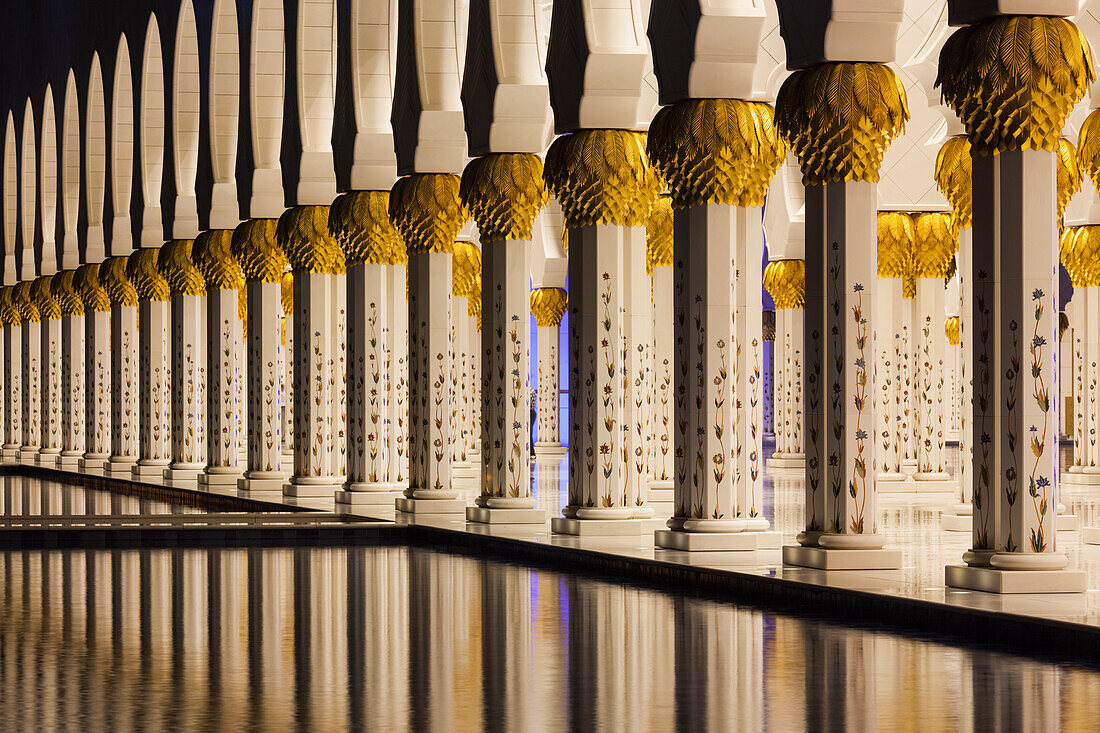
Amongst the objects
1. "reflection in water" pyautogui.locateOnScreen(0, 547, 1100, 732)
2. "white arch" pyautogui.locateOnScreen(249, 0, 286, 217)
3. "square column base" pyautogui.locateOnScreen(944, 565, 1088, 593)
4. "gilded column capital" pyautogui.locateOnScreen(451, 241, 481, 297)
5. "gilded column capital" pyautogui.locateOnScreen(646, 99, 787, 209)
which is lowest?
"reflection in water" pyautogui.locateOnScreen(0, 547, 1100, 732)

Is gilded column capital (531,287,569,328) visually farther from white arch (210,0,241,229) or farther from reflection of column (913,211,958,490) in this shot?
reflection of column (913,211,958,490)

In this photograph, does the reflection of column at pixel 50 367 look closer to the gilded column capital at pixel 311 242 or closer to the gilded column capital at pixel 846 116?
the gilded column capital at pixel 311 242

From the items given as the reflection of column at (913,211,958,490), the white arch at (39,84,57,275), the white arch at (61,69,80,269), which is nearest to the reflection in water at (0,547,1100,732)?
the reflection of column at (913,211,958,490)

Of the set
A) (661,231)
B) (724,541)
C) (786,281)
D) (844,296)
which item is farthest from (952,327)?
(844,296)

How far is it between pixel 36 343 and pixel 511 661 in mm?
20868

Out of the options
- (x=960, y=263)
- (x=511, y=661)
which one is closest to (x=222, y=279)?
(x=960, y=263)

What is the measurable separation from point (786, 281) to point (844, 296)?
418 inches

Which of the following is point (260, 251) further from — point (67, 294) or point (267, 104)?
point (67, 294)

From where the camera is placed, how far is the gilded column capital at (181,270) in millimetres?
17484

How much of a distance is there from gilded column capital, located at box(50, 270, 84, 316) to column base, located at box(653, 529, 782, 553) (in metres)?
15.0

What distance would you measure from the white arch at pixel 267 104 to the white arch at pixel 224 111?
0.61m

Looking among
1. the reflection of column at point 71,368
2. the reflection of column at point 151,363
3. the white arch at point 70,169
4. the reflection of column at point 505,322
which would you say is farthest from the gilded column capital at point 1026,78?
the white arch at point 70,169

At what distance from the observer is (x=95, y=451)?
858 inches

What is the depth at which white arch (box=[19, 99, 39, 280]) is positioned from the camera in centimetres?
2595
